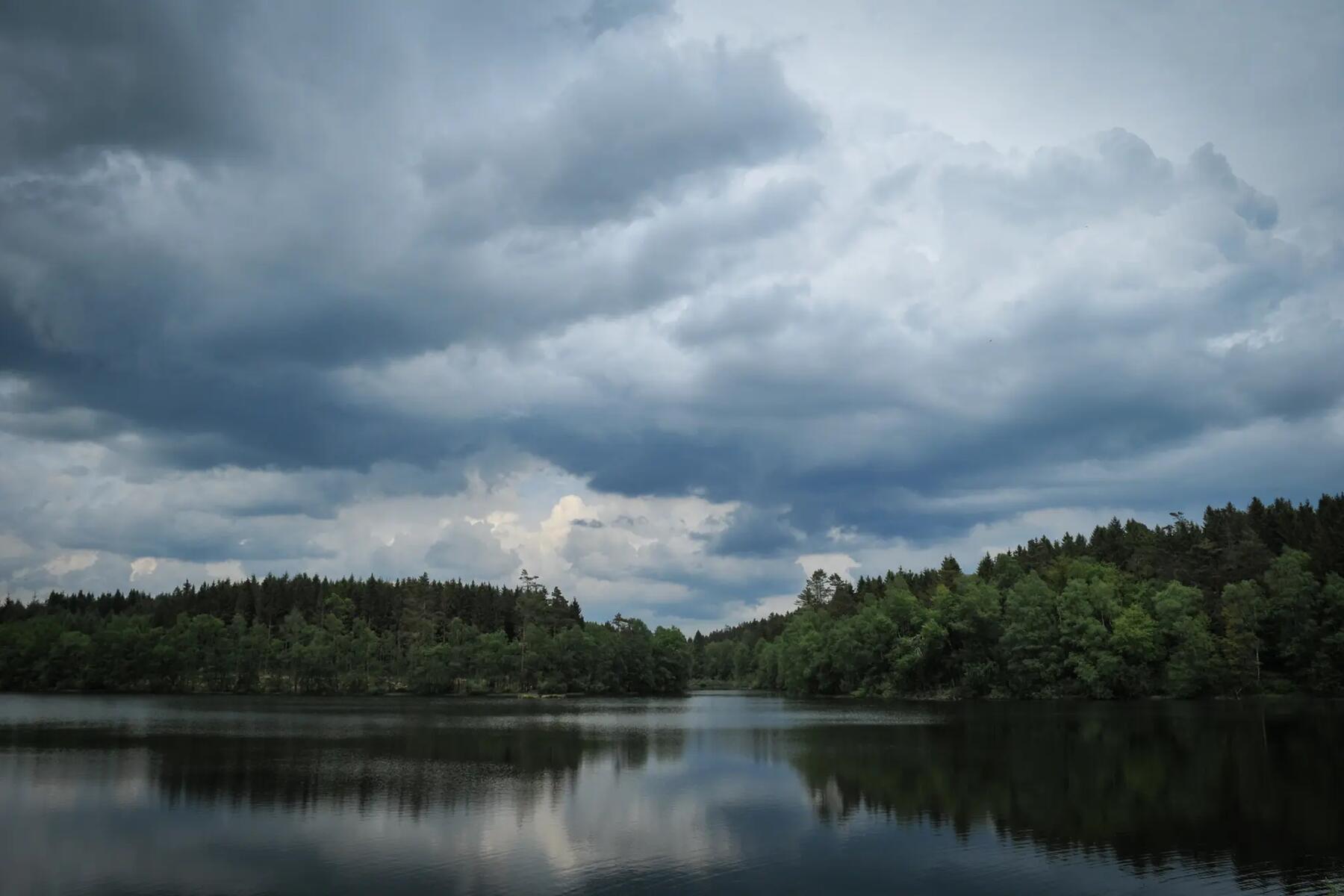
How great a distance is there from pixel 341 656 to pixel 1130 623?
5084 inches

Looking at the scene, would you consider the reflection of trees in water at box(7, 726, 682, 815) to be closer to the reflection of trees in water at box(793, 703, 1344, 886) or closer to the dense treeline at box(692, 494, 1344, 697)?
the reflection of trees in water at box(793, 703, 1344, 886)

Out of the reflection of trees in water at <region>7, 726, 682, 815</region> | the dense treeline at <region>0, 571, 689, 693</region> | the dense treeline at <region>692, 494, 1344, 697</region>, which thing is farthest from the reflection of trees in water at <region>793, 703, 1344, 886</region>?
the dense treeline at <region>0, 571, 689, 693</region>

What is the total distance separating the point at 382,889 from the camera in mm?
23234

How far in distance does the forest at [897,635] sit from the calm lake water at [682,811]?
3828 centimetres

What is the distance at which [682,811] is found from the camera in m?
35.5

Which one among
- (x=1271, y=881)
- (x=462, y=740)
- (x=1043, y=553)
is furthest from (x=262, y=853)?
(x=1043, y=553)

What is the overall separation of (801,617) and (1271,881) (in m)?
146

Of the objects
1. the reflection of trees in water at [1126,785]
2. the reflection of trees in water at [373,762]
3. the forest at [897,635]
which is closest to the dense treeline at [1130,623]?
the forest at [897,635]

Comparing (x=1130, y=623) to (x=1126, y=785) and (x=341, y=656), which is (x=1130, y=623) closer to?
(x=1126, y=785)

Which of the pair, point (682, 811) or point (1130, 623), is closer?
point (682, 811)

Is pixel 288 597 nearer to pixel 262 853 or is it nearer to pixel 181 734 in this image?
pixel 181 734

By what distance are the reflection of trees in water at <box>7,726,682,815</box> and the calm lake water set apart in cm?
26

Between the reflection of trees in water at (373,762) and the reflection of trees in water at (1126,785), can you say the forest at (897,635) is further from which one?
the reflection of trees in water at (373,762)

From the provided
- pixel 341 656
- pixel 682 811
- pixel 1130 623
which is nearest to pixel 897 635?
pixel 1130 623
